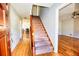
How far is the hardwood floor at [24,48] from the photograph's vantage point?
134cm

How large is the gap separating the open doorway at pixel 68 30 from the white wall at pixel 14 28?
768mm

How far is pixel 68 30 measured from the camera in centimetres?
165

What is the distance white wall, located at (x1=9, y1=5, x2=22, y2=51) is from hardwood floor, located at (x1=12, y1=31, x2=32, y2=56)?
0.22 ft

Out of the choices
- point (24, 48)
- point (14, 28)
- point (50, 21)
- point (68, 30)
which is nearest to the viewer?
point (14, 28)

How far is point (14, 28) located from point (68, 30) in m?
0.99

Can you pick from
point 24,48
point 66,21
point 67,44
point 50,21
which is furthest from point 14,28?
point 67,44

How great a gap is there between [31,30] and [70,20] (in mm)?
722

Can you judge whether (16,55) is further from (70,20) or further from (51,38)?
(70,20)

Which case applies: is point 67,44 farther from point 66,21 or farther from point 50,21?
point 50,21

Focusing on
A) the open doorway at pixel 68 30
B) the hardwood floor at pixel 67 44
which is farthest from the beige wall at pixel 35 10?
the hardwood floor at pixel 67 44

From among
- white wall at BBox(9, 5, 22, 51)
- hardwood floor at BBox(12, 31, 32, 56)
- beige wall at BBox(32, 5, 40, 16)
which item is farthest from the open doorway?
white wall at BBox(9, 5, 22, 51)

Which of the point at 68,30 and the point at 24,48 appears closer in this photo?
the point at 24,48

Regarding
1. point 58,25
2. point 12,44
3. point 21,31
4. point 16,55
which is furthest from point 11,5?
point 58,25

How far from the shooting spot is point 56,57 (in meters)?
1.28
